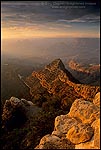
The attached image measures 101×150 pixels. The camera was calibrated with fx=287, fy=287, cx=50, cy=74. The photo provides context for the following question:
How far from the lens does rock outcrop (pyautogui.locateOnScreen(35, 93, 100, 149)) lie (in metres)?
9.41

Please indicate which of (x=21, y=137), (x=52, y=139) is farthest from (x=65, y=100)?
(x=52, y=139)

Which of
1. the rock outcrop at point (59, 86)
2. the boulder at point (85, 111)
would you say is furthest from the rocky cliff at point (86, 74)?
the boulder at point (85, 111)

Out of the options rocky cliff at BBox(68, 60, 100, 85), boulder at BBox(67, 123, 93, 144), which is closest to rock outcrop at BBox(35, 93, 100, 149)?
boulder at BBox(67, 123, 93, 144)

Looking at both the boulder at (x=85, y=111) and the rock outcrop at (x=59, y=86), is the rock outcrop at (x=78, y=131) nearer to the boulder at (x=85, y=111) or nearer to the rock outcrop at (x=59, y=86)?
the boulder at (x=85, y=111)

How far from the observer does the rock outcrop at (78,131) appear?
9.41 meters

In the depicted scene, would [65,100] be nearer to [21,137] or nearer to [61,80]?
[61,80]

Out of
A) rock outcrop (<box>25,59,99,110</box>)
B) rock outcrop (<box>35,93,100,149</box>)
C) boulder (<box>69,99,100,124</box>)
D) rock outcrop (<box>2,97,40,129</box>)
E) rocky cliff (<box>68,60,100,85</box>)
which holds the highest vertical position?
boulder (<box>69,99,100,124</box>)

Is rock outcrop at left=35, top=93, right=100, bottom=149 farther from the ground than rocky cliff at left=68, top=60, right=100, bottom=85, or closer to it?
farther from the ground

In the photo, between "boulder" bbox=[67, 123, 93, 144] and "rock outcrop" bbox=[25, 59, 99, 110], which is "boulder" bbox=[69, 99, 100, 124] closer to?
"boulder" bbox=[67, 123, 93, 144]

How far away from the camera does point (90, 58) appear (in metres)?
77.1

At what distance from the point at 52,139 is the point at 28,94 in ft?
51.8

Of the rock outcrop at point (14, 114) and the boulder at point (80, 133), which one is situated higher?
the boulder at point (80, 133)

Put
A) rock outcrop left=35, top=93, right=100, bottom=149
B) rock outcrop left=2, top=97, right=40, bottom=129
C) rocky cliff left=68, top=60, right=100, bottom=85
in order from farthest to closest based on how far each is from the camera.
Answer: rocky cliff left=68, top=60, right=100, bottom=85
rock outcrop left=2, top=97, right=40, bottom=129
rock outcrop left=35, top=93, right=100, bottom=149

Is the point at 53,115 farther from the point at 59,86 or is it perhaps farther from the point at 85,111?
the point at 59,86
